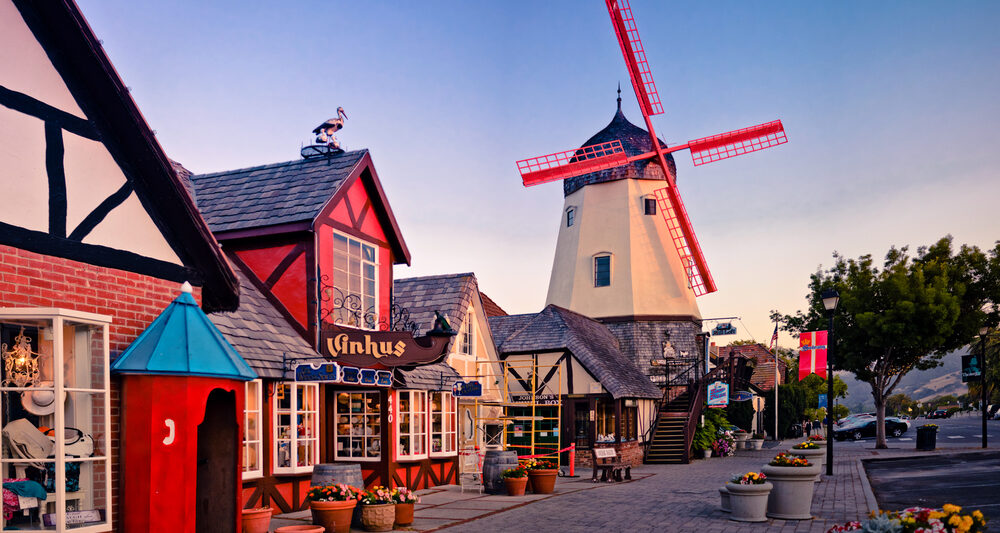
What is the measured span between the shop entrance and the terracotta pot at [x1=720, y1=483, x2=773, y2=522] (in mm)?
8347

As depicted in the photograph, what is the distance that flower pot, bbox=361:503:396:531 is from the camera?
13.2 m

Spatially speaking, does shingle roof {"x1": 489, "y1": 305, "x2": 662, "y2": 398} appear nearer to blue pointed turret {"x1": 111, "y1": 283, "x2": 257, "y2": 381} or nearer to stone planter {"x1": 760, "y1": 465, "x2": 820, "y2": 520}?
stone planter {"x1": 760, "y1": 465, "x2": 820, "y2": 520}

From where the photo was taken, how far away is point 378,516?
13.3m

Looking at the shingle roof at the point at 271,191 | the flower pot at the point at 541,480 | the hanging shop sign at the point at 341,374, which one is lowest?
the flower pot at the point at 541,480

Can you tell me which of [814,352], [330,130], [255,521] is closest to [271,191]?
[330,130]

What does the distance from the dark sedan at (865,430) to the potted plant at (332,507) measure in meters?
41.0

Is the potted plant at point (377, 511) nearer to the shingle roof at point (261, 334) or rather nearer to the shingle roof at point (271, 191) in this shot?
the shingle roof at point (261, 334)

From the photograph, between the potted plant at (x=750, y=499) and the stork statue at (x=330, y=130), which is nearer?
the potted plant at (x=750, y=499)

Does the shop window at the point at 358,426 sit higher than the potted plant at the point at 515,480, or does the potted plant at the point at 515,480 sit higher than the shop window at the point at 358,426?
the shop window at the point at 358,426

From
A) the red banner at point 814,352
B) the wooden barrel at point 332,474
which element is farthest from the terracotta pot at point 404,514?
the red banner at point 814,352

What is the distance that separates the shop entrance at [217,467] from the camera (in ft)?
34.7

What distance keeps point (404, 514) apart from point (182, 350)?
596cm

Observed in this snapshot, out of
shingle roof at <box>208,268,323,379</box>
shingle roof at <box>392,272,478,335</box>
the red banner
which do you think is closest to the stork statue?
shingle roof at <box>208,268,323,379</box>

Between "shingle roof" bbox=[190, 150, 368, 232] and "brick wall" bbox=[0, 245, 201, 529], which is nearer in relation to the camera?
"brick wall" bbox=[0, 245, 201, 529]
